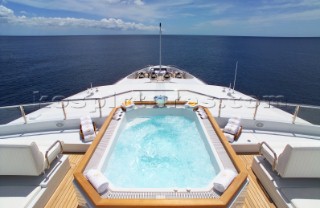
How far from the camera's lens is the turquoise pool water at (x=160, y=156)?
14.1 ft

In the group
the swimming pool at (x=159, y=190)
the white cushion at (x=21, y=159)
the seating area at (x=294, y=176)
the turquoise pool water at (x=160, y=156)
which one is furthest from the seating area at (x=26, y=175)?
the seating area at (x=294, y=176)

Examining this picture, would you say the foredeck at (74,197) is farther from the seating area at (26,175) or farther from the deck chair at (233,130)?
the deck chair at (233,130)

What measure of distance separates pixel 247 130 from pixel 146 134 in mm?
3368

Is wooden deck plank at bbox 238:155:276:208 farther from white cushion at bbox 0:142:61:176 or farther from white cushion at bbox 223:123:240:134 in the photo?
white cushion at bbox 0:142:61:176

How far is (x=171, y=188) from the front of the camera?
3.49 meters

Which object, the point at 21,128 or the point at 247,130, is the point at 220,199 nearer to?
the point at 247,130

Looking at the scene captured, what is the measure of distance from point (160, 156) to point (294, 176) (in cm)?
301

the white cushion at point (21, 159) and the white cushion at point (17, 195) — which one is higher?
the white cushion at point (21, 159)

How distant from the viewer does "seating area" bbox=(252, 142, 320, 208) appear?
3.62 m

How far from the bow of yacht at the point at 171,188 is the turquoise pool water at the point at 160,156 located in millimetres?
303

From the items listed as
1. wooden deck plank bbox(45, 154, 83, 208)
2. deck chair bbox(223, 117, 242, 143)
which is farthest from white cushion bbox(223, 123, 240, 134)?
wooden deck plank bbox(45, 154, 83, 208)

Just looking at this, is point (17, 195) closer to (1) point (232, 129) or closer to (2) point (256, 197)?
(2) point (256, 197)

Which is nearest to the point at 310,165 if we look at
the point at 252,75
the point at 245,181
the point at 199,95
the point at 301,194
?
the point at 301,194

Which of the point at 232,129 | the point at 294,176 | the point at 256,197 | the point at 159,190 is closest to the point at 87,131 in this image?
the point at 159,190
